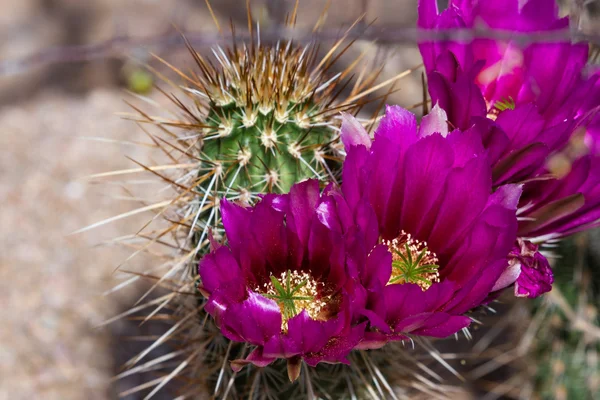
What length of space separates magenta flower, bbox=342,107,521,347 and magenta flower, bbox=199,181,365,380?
3 cm

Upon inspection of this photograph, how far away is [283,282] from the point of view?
0.65 meters

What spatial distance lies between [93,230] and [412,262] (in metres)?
1.37

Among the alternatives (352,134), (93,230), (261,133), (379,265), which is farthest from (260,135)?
(93,230)

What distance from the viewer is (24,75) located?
2.10 metres

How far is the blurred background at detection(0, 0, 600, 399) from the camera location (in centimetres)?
133

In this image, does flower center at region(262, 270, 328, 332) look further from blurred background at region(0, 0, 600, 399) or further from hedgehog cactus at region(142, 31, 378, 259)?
blurred background at region(0, 0, 600, 399)

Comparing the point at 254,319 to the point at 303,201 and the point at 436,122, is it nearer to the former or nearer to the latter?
the point at 303,201

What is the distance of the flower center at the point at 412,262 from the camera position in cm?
62

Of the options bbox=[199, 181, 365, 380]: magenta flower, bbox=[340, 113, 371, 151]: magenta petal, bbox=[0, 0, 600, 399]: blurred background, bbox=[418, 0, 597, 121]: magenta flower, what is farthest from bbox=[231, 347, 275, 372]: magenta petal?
bbox=[0, 0, 600, 399]: blurred background

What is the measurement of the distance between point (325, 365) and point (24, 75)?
5.67 ft

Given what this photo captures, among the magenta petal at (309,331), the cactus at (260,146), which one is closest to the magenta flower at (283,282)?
the magenta petal at (309,331)

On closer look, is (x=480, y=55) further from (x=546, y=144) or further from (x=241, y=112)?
(x=241, y=112)

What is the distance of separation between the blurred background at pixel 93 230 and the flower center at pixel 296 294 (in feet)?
1.77

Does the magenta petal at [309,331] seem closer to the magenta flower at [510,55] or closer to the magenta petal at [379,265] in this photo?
the magenta petal at [379,265]
